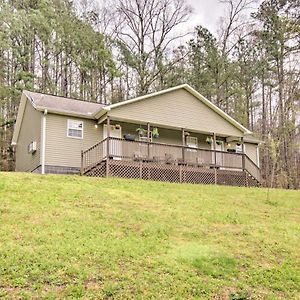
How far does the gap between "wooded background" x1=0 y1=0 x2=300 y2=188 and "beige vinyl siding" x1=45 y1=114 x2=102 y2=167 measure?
919cm

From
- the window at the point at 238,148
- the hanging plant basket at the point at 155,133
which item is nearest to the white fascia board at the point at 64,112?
the hanging plant basket at the point at 155,133

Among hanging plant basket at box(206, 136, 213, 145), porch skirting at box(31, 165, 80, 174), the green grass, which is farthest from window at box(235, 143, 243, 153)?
the green grass

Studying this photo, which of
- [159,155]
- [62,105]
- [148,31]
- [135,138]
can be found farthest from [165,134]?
[148,31]

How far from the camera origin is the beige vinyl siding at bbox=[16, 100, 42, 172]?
16875 millimetres

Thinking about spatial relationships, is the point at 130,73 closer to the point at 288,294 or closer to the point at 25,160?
the point at 25,160

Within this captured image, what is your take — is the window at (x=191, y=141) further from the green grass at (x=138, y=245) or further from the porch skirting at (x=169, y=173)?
the green grass at (x=138, y=245)

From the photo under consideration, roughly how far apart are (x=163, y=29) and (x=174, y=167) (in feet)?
55.0

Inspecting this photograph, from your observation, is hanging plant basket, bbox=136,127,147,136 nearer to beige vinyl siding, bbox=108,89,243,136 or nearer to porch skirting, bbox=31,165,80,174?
beige vinyl siding, bbox=108,89,243,136

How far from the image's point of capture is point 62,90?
28.1 m

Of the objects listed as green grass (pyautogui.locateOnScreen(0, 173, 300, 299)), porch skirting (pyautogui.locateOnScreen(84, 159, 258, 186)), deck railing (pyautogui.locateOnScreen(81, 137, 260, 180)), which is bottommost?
green grass (pyautogui.locateOnScreen(0, 173, 300, 299))

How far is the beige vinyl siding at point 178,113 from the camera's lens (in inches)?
677

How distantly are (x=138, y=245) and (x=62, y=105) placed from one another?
11.8 metres

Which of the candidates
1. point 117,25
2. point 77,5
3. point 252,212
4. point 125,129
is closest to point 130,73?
point 117,25

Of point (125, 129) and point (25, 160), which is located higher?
point (125, 129)
